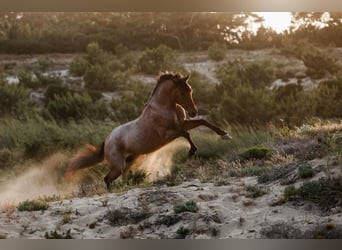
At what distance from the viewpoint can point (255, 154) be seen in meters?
7.71

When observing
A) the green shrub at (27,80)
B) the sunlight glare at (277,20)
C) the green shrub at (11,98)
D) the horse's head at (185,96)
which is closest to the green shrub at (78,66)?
the green shrub at (27,80)

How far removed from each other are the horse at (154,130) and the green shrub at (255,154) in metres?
0.19

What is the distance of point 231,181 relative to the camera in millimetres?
7652

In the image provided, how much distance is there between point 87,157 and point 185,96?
94 cm

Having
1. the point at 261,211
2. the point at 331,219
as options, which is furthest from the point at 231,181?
the point at 331,219

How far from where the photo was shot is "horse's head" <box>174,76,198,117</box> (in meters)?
7.74

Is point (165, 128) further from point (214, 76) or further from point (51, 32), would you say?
point (51, 32)

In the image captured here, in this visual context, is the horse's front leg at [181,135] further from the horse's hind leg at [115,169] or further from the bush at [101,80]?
the bush at [101,80]

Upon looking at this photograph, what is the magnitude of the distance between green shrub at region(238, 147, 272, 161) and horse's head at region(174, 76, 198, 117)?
0.52 m

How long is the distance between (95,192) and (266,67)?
1732 mm

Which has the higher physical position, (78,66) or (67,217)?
(78,66)

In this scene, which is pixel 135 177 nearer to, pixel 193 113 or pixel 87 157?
Answer: pixel 87 157

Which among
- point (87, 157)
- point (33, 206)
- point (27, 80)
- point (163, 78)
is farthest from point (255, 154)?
point (27, 80)

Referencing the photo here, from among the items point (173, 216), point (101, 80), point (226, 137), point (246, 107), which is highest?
point (101, 80)
